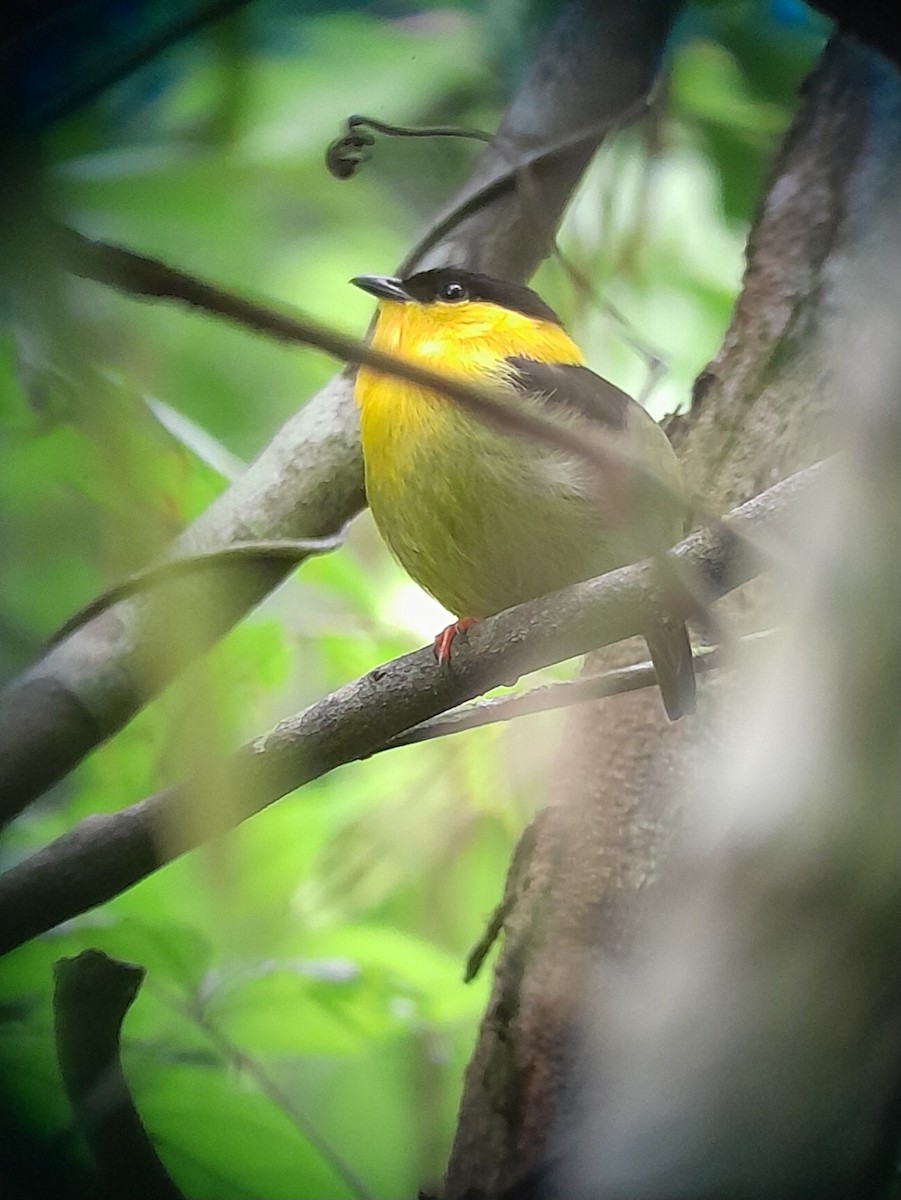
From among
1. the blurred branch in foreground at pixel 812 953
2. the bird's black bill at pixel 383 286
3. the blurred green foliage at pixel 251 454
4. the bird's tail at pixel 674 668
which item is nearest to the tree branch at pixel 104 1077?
the blurred green foliage at pixel 251 454

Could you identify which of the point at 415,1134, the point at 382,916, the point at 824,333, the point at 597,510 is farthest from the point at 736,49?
the point at 415,1134

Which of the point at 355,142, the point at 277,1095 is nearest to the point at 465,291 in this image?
the point at 355,142

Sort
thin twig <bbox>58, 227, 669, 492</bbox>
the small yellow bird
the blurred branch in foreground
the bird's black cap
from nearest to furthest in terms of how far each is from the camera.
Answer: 1. thin twig <bbox>58, 227, 669, 492</bbox>
2. the blurred branch in foreground
3. the small yellow bird
4. the bird's black cap

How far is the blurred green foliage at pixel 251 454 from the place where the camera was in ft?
2.45

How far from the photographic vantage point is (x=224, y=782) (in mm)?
732

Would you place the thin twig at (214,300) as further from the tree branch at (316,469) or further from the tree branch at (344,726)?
the tree branch at (316,469)

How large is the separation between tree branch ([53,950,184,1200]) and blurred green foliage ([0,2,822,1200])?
0.6 inches

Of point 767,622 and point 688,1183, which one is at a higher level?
point 767,622

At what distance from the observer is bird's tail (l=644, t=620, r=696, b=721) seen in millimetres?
716

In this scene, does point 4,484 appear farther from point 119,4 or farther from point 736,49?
point 736,49

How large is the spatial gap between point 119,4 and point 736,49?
0.41m

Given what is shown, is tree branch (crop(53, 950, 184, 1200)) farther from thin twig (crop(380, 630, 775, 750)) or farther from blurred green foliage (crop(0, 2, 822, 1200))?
thin twig (crop(380, 630, 775, 750))

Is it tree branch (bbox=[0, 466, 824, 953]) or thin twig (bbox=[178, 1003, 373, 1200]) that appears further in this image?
thin twig (bbox=[178, 1003, 373, 1200])

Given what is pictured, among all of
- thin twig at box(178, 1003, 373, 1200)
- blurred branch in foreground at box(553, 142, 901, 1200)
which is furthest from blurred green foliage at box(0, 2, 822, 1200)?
blurred branch in foreground at box(553, 142, 901, 1200)
